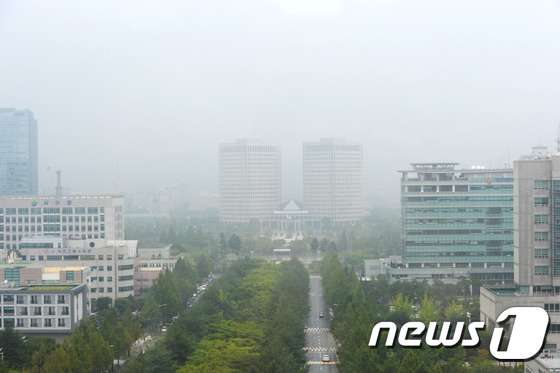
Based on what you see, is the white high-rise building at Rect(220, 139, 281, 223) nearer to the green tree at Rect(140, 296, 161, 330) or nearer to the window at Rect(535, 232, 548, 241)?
the green tree at Rect(140, 296, 161, 330)

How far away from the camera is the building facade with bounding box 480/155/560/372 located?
50.3 feet

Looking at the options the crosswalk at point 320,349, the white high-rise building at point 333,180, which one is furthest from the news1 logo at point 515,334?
the white high-rise building at point 333,180

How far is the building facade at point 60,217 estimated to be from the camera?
1198 inches

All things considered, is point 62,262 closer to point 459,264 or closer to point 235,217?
point 459,264

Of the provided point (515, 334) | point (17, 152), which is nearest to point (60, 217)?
point (17, 152)

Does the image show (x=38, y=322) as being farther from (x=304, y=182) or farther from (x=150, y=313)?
(x=304, y=182)

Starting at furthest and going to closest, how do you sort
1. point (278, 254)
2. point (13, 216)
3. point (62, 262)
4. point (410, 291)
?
point (278, 254), point (13, 216), point (62, 262), point (410, 291)

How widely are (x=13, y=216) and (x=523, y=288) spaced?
79.6ft

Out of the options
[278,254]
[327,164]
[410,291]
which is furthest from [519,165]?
[327,164]

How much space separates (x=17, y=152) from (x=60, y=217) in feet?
53.1

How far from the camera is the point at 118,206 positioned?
103 feet

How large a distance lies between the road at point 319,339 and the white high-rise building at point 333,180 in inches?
1404

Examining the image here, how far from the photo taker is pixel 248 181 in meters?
60.9

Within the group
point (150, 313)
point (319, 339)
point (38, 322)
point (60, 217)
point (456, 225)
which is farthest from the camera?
point (60, 217)
